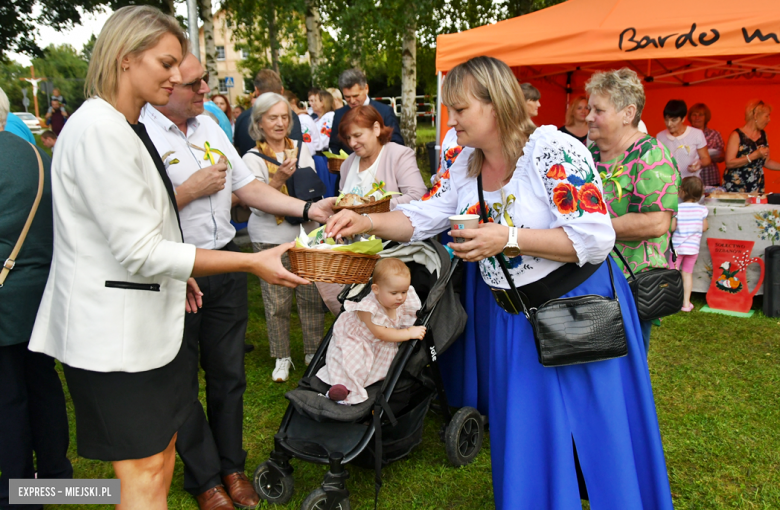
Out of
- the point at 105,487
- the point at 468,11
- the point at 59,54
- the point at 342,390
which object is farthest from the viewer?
the point at 59,54

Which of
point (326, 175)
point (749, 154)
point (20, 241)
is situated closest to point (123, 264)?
point (20, 241)

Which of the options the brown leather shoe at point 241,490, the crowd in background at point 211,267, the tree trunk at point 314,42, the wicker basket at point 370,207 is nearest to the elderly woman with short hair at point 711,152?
the crowd in background at point 211,267

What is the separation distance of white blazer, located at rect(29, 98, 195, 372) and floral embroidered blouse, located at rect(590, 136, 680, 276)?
2036 millimetres

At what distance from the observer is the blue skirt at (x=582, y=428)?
2.25 meters

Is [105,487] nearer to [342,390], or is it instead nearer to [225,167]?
[342,390]

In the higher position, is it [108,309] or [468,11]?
[468,11]

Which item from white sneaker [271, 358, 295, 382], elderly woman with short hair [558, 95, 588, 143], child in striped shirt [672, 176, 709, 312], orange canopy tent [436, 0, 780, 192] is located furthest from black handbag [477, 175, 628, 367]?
elderly woman with short hair [558, 95, 588, 143]

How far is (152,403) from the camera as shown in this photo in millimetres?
1979

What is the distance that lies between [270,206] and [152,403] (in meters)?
1.34

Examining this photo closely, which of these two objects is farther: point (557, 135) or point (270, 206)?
point (270, 206)

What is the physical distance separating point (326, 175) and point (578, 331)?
13.1 ft

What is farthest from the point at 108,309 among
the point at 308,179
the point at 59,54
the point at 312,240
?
the point at 59,54

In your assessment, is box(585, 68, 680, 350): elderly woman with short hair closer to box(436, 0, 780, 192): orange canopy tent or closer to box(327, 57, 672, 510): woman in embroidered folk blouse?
box(327, 57, 672, 510): woman in embroidered folk blouse

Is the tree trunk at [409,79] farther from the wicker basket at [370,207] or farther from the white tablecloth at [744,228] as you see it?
the wicker basket at [370,207]
